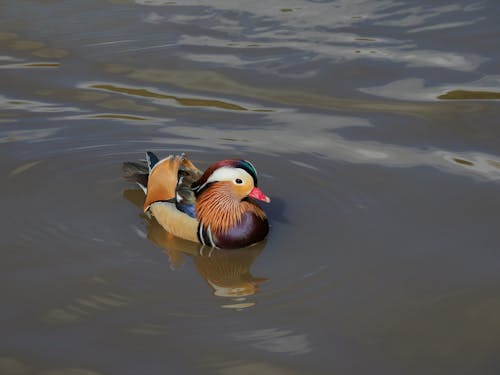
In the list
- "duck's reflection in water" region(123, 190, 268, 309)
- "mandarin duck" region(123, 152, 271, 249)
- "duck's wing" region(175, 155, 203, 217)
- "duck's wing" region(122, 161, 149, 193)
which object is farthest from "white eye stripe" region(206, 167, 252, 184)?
"duck's wing" region(122, 161, 149, 193)

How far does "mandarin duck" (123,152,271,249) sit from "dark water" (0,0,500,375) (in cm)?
16

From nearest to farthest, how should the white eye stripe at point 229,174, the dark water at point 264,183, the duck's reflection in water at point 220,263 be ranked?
1. the dark water at point 264,183
2. the duck's reflection in water at point 220,263
3. the white eye stripe at point 229,174

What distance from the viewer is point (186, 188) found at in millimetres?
7625

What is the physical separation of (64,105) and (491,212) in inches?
193

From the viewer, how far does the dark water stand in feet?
19.6

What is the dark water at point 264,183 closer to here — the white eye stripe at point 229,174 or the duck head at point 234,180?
the duck head at point 234,180

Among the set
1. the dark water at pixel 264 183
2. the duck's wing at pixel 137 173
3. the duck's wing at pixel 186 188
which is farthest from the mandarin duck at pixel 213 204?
the duck's wing at pixel 137 173

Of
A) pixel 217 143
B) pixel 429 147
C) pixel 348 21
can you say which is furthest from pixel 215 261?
pixel 348 21

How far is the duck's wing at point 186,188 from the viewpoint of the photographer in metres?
7.40

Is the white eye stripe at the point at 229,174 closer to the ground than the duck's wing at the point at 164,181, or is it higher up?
higher up

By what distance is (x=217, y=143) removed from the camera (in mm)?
9109

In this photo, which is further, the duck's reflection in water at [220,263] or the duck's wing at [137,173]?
the duck's wing at [137,173]

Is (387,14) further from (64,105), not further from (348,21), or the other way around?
(64,105)

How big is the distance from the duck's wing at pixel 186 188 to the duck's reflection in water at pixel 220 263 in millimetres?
264
